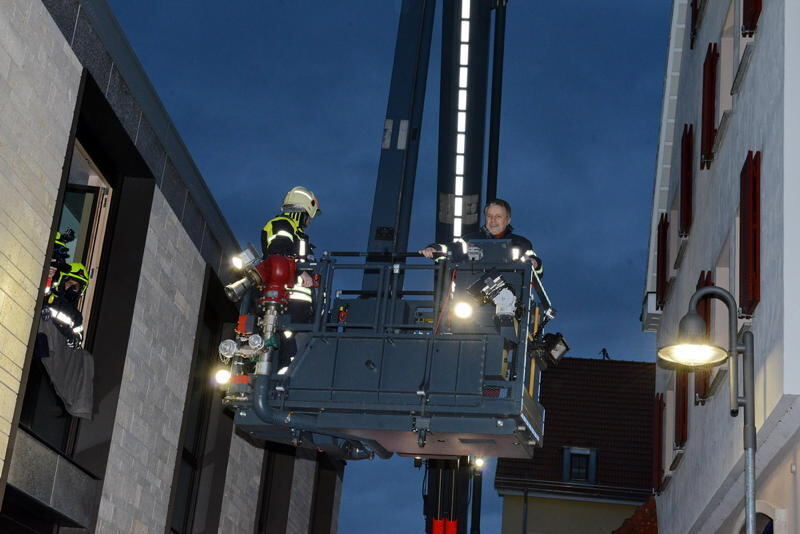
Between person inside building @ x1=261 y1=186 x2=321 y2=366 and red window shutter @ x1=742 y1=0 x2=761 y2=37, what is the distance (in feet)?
16.1

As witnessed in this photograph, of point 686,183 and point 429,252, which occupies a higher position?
point 686,183

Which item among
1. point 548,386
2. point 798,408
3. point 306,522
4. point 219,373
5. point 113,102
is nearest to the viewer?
point 798,408

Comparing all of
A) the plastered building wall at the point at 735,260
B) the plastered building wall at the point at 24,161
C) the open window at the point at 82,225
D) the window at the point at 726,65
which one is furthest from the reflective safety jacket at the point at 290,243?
the window at the point at 726,65

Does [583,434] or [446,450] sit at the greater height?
[583,434]

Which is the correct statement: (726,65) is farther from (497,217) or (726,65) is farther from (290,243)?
(290,243)

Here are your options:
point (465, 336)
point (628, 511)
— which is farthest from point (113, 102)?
point (628, 511)

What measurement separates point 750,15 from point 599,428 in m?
23.0

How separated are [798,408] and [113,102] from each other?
22.6 ft

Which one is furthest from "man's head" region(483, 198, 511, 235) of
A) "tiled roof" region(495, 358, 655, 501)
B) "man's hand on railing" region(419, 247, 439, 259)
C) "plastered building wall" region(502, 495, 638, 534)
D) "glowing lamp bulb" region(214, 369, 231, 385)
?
"plastered building wall" region(502, 495, 638, 534)

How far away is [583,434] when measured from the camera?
1326 inches

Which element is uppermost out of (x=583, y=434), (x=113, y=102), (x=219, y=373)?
(x=583, y=434)

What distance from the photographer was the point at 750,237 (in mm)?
10938

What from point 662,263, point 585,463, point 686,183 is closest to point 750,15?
point 686,183

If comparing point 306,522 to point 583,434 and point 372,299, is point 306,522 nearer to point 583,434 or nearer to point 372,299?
point 372,299
